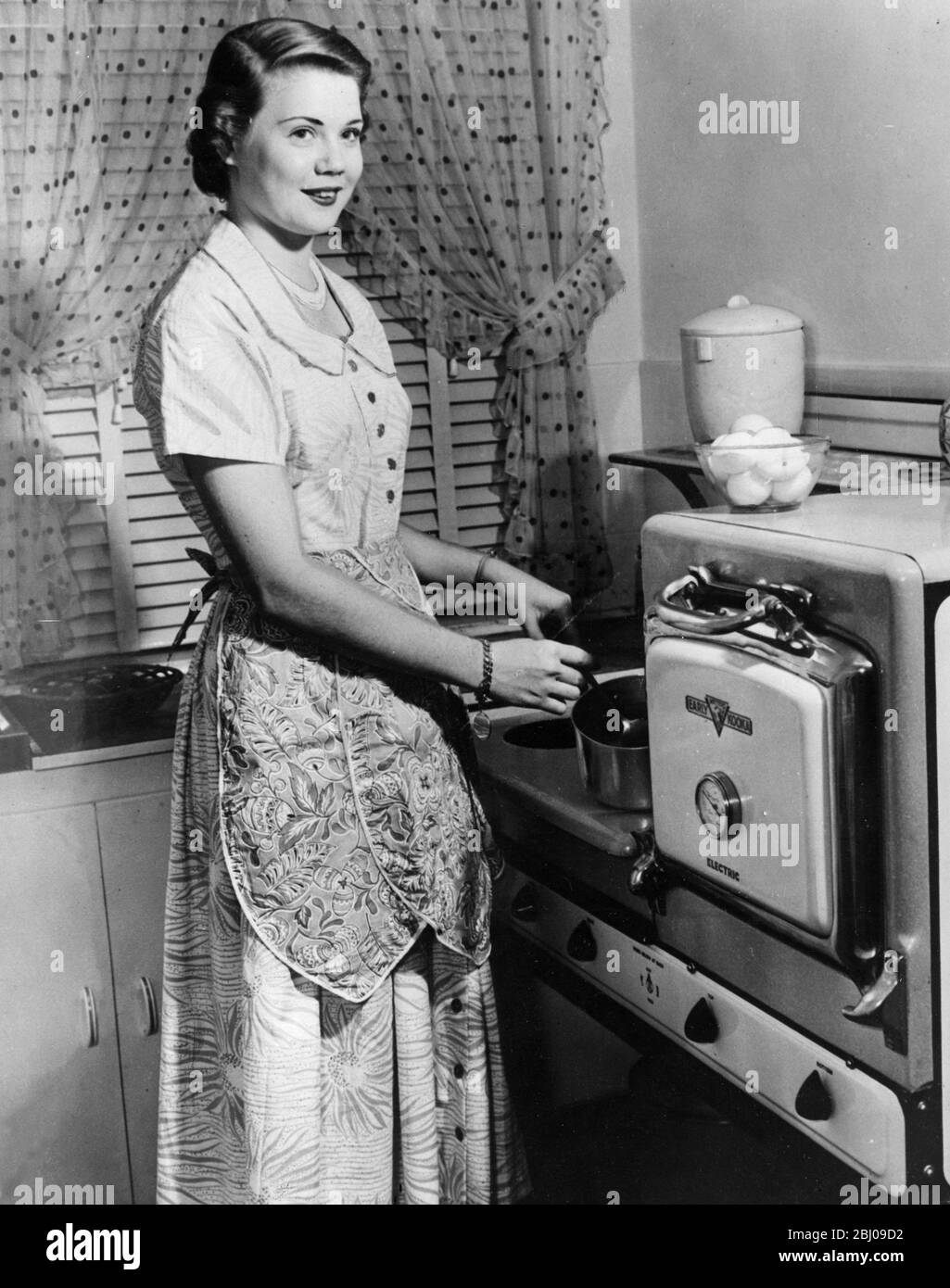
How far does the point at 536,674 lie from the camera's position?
5.09 feet

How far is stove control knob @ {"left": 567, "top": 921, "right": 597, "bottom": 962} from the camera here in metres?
1.75

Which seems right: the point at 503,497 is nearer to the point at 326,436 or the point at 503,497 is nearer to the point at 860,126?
the point at 860,126

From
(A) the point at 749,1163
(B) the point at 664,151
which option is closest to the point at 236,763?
(A) the point at 749,1163

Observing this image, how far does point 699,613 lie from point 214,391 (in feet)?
1.88

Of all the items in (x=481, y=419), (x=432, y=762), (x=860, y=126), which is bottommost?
(x=432, y=762)

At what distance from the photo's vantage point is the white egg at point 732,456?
1450mm

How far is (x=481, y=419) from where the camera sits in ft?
9.75

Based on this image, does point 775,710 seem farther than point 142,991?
No

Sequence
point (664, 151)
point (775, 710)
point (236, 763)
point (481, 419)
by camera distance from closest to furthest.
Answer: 1. point (775, 710)
2. point (236, 763)
3. point (664, 151)
4. point (481, 419)

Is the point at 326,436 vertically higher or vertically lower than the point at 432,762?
higher

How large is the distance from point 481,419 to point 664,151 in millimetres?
679
